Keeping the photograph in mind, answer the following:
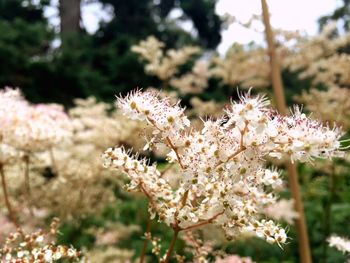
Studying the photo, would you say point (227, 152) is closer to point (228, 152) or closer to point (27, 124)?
point (228, 152)

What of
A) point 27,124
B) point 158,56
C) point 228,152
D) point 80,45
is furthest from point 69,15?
point 228,152

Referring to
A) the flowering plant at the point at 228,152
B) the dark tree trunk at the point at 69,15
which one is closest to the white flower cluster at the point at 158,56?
the flowering plant at the point at 228,152

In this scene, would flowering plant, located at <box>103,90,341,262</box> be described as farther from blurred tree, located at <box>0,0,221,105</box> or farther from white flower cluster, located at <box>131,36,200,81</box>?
blurred tree, located at <box>0,0,221,105</box>

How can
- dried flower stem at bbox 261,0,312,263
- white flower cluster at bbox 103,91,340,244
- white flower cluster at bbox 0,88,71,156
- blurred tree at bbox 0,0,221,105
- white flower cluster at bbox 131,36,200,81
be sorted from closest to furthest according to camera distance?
white flower cluster at bbox 103,91,340,244 → white flower cluster at bbox 0,88,71,156 → dried flower stem at bbox 261,0,312,263 → white flower cluster at bbox 131,36,200,81 → blurred tree at bbox 0,0,221,105

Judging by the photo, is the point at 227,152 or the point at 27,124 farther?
the point at 27,124

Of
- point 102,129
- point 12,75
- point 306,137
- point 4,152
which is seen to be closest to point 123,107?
point 306,137

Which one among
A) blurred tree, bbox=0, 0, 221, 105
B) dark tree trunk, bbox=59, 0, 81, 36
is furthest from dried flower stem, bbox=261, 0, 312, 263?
dark tree trunk, bbox=59, 0, 81, 36
